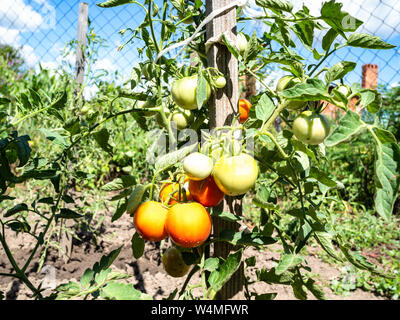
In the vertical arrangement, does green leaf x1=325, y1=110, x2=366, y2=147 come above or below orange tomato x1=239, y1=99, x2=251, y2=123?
above

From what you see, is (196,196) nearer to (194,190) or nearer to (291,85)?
(194,190)

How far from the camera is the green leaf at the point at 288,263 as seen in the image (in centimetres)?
53

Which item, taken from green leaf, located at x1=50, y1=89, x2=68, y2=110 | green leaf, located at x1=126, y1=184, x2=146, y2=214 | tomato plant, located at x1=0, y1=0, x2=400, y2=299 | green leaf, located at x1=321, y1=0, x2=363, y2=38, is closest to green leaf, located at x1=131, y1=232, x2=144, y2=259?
tomato plant, located at x1=0, y1=0, x2=400, y2=299

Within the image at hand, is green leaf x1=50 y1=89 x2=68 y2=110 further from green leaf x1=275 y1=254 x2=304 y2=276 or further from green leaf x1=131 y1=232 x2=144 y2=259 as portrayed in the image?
green leaf x1=275 y1=254 x2=304 y2=276

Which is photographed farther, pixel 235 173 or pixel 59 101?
pixel 59 101

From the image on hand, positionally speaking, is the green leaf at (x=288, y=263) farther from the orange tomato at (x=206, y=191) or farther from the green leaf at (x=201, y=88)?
the green leaf at (x=201, y=88)

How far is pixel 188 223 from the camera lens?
20.6 inches

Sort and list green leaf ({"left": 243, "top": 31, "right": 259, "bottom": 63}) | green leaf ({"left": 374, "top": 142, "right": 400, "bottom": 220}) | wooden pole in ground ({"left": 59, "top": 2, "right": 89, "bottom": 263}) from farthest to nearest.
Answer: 1. wooden pole in ground ({"left": 59, "top": 2, "right": 89, "bottom": 263})
2. green leaf ({"left": 243, "top": 31, "right": 259, "bottom": 63})
3. green leaf ({"left": 374, "top": 142, "right": 400, "bottom": 220})

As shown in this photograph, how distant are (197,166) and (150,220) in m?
0.14

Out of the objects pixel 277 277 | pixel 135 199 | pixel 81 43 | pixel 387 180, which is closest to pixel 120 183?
pixel 135 199

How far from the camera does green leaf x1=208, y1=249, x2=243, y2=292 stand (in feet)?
1.73

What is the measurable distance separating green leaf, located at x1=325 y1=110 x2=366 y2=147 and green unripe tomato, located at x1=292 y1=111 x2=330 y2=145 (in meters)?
0.08
